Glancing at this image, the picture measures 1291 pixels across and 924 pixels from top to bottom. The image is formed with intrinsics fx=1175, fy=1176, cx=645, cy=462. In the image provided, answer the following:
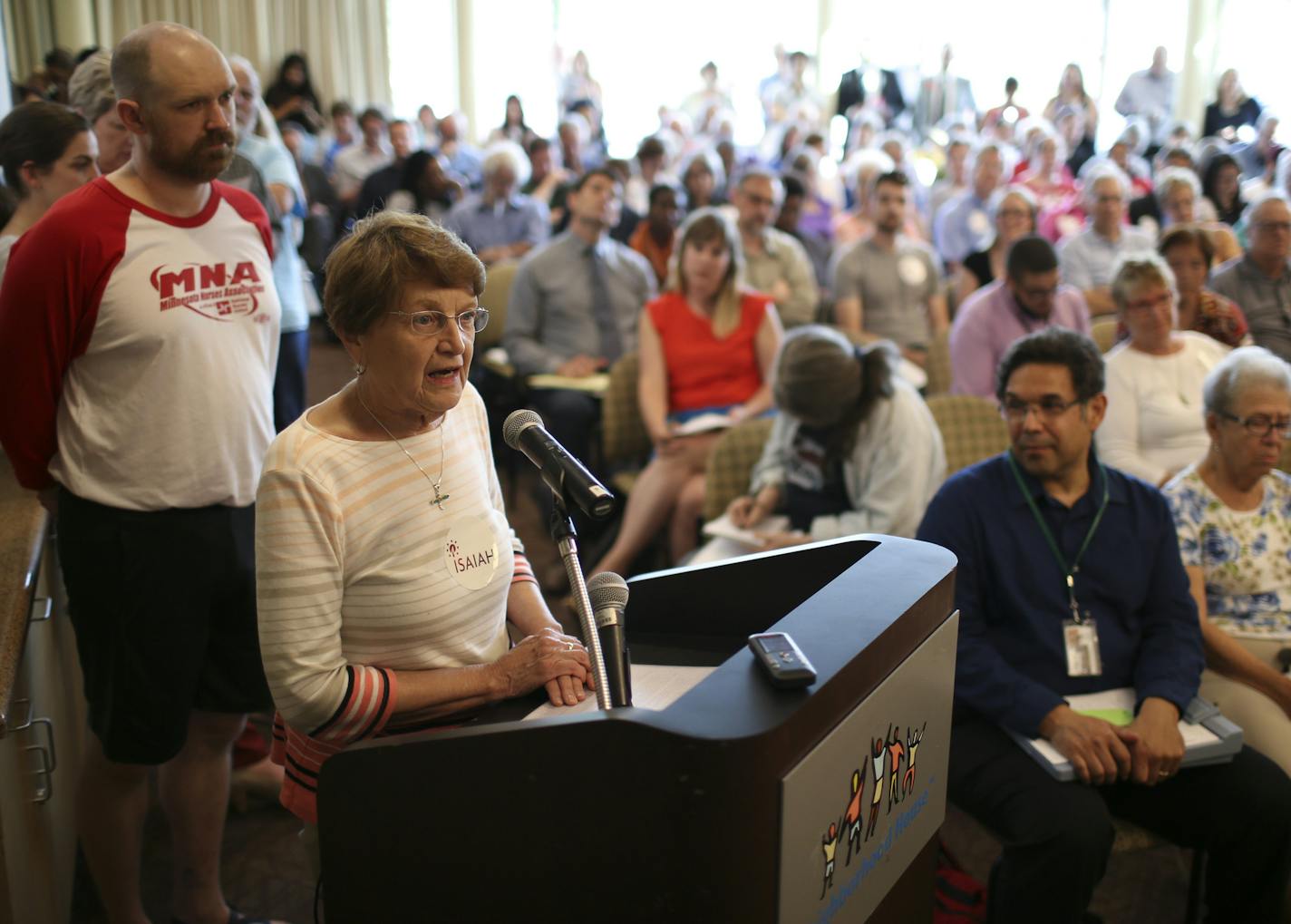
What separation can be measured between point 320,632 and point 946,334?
3551 millimetres

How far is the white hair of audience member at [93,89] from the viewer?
207cm

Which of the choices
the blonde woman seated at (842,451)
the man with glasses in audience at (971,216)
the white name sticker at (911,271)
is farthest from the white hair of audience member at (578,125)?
the blonde woman seated at (842,451)

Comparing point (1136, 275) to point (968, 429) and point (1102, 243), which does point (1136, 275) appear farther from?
point (1102, 243)

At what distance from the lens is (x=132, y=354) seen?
1720 millimetres

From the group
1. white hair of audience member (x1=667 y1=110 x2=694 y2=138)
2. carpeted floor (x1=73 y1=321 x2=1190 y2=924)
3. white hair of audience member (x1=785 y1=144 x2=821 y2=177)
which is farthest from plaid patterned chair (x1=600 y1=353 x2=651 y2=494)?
white hair of audience member (x1=667 y1=110 x2=694 y2=138)

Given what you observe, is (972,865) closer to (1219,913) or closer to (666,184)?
(1219,913)

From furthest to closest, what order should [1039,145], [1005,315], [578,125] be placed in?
[578,125] → [1039,145] → [1005,315]

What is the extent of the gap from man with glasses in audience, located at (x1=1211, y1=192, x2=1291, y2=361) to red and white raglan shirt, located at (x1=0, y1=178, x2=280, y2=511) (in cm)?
384

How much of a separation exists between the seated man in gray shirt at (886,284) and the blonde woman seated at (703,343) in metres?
1.22

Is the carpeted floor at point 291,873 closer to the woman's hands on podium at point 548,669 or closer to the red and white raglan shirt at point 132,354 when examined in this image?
the red and white raglan shirt at point 132,354

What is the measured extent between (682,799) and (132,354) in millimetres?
1199

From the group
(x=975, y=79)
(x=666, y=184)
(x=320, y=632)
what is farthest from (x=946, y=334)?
(x=975, y=79)

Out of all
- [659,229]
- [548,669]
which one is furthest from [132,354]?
[659,229]

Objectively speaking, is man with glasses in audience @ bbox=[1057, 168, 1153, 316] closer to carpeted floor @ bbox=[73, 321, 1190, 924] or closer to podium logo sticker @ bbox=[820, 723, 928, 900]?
carpeted floor @ bbox=[73, 321, 1190, 924]
